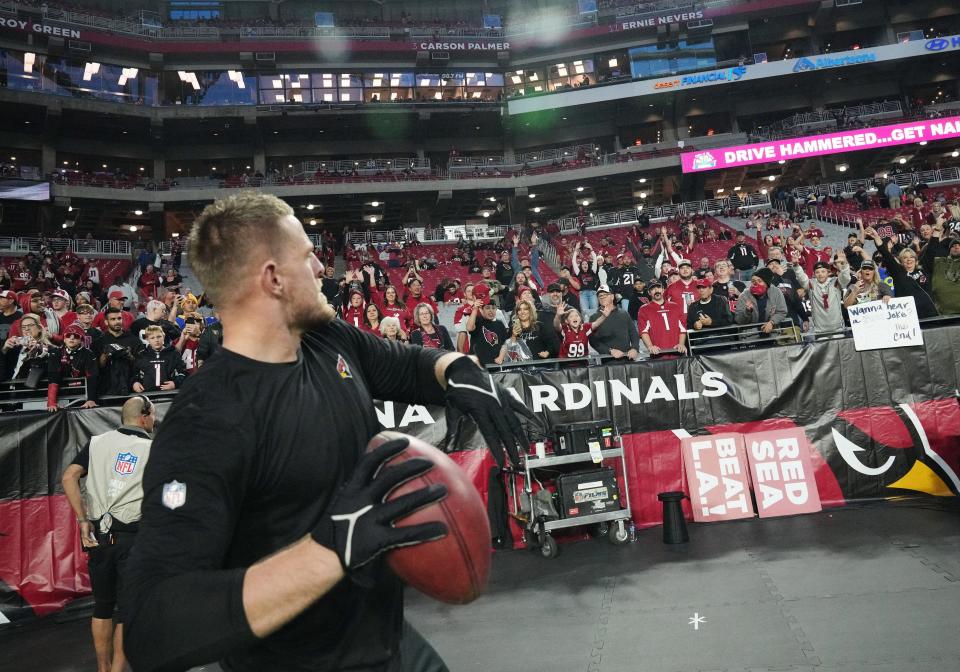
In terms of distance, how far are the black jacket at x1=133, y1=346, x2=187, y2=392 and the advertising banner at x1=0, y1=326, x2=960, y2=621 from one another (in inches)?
107

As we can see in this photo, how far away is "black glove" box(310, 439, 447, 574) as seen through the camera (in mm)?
1190

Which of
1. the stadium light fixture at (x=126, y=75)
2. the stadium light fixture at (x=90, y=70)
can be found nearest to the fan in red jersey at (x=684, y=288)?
the stadium light fixture at (x=126, y=75)

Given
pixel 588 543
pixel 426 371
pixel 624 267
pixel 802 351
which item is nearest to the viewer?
pixel 426 371

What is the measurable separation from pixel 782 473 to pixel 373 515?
731 cm

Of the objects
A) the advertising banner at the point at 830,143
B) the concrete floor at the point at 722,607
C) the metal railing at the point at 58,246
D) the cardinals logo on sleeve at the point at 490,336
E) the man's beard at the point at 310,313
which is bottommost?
the concrete floor at the point at 722,607

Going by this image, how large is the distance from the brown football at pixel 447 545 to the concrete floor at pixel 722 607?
2726 mm

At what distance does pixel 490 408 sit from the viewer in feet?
5.68

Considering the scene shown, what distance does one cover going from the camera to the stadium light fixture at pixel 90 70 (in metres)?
32.2

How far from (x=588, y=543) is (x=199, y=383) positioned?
20.4 feet

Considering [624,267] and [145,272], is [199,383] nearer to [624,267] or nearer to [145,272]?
[624,267]

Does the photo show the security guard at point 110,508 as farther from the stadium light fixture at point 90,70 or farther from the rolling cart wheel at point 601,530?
the stadium light fixture at point 90,70

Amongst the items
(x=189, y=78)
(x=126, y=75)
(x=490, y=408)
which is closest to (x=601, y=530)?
(x=490, y=408)

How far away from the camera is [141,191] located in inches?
1217

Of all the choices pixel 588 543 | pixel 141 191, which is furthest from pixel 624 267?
pixel 141 191
